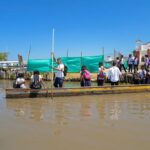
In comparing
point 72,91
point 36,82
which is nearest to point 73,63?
point 72,91

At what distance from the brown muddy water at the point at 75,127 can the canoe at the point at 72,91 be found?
7.78 ft

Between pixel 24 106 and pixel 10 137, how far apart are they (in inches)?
187

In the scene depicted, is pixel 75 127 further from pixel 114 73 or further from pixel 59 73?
pixel 114 73

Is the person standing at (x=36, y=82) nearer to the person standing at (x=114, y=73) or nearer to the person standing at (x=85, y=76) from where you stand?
the person standing at (x=85, y=76)

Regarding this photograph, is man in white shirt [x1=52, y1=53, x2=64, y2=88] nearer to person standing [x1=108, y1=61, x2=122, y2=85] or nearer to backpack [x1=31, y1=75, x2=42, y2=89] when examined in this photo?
backpack [x1=31, y1=75, x2=42, y2=89]

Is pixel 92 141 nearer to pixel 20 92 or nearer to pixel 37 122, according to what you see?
pixel 37 122

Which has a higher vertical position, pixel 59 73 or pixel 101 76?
pixel 59 73

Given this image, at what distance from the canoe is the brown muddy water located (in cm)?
237

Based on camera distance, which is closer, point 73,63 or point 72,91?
point 72,91

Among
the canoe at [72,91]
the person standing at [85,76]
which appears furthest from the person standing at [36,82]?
the person standing at [85,76]

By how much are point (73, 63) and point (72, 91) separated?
10018 millimetres

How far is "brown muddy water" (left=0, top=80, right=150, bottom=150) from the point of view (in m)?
6.29

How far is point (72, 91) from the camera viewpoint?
1494 centimetres

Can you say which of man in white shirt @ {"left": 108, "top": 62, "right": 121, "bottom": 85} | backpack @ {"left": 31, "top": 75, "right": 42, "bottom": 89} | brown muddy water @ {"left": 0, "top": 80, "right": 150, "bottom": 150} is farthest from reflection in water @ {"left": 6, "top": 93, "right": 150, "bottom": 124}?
man in white shirt @ {"left": 108, "top": 62, "right": 121, "bottom": 85}
